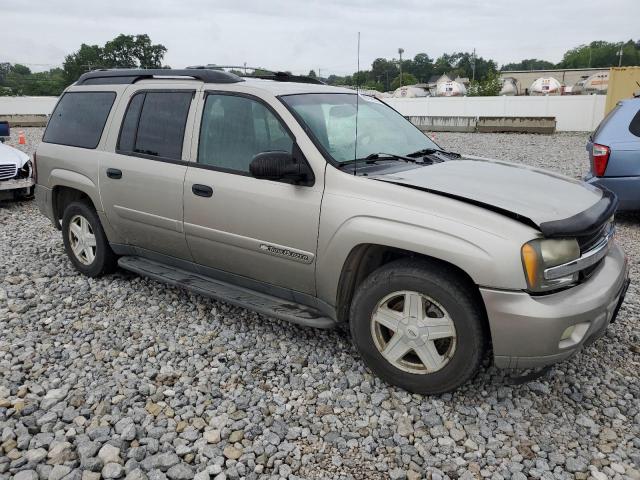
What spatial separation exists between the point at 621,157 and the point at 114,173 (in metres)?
5.67

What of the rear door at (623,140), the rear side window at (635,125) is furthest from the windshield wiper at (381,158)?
the rear side window at (635,125)

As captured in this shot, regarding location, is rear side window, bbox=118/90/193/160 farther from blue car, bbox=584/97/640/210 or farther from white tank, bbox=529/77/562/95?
white tank, bbox=529/77/562/95

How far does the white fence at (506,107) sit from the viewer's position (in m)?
22.8

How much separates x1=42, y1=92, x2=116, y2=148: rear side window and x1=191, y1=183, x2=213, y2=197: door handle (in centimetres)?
139

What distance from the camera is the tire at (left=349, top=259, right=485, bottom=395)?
2.86m

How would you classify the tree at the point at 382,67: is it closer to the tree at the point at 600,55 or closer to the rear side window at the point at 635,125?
the rear side window at the point at 635,125

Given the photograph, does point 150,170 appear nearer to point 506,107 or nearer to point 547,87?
point 506,107

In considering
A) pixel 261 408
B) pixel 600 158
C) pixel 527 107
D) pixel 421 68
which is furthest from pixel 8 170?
pixel 421 68

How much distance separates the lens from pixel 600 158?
646 centimetres

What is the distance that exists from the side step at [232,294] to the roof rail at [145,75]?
151cm

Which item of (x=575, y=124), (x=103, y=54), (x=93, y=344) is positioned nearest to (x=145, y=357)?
(x=93, y=344)

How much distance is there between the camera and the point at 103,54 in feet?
235

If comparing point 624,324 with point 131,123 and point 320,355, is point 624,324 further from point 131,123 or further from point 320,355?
point 131,123

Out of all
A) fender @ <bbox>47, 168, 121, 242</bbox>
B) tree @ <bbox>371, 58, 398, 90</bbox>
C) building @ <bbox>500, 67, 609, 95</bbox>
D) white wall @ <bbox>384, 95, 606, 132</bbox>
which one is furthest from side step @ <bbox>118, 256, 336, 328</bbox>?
building @ <bbox>500, 67, 609, 95</bbox>
